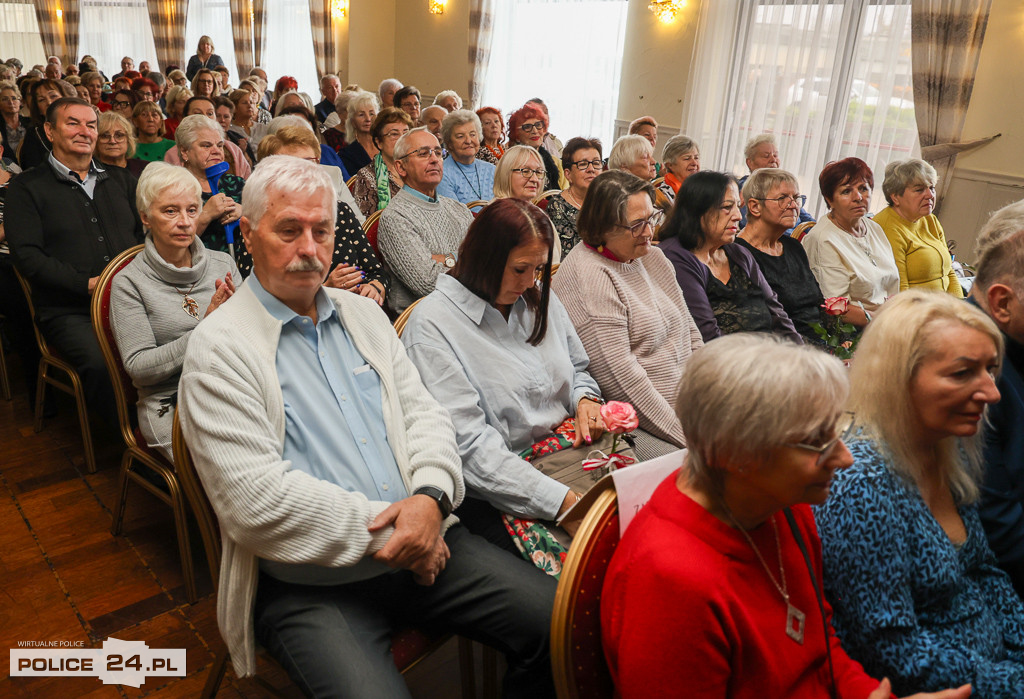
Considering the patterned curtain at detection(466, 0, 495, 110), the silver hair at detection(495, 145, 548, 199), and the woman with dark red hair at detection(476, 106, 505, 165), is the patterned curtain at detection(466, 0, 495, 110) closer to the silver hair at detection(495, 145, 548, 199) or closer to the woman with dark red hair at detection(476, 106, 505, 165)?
the woman with dark red hair at detection(476, 106, 505, 165)

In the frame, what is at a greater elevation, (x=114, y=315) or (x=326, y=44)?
(x=326, y=44)

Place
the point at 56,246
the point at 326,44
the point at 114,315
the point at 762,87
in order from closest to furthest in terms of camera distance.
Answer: the point at 114,315 < the point at 56,246 < the point at 762,87 < the point at 326,44

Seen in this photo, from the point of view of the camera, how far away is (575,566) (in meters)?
1.16

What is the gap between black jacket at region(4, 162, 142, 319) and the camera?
2.88 m

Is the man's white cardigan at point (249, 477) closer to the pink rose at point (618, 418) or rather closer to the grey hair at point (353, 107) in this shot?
the pink rose at point (618, 418)

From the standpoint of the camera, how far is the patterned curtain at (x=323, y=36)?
12258mm

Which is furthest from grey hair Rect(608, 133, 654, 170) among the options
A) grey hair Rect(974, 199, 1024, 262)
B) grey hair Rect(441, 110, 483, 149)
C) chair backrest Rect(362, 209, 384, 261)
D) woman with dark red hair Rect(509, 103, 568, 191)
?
grey hair Rect(974, 199, 1024, 262)

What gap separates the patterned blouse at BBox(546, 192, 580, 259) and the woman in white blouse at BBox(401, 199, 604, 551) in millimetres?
1787

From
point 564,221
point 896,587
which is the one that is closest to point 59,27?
point 564,221

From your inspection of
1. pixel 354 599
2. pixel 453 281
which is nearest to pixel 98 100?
pixel 453 281

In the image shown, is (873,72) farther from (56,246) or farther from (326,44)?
(326,44)

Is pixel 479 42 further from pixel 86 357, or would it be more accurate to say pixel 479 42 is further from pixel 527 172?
pixel 86 357

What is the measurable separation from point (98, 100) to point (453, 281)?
25.0ft

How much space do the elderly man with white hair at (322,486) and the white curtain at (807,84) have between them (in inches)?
244
